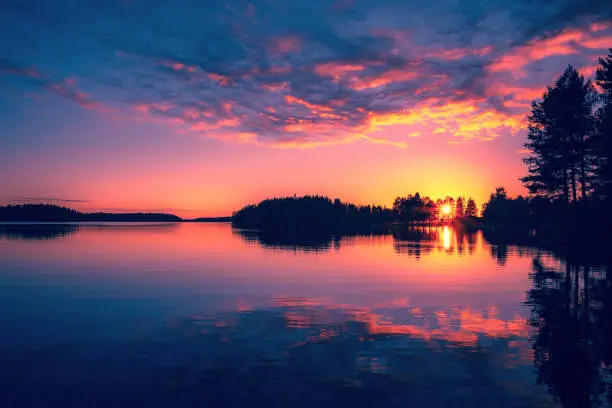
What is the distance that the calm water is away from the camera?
11.8m

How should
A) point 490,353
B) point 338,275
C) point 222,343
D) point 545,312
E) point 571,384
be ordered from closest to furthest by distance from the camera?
point 571,384, point 490,353, point 222,343, point 545,312, point 338,275

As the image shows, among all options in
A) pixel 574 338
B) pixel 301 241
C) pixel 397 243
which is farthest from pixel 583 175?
pixel 301 241

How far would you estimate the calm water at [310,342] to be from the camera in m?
11.8

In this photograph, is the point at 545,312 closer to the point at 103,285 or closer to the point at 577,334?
the point at 577,334

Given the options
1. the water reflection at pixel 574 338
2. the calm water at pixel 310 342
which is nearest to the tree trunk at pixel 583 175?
the calm water at pixel 310 342

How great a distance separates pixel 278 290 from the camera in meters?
29.5

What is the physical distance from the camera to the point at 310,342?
16.6m

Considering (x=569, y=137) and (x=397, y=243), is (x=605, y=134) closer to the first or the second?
(x=569, y=137)

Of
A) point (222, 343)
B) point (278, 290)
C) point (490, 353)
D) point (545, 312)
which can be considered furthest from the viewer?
point (278, 290)

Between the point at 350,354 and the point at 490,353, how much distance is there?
199 inches

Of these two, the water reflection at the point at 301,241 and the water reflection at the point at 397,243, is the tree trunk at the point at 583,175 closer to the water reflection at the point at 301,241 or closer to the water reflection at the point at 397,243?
the water reflection at the point at 397,243

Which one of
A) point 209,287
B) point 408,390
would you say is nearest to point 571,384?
point 408,390

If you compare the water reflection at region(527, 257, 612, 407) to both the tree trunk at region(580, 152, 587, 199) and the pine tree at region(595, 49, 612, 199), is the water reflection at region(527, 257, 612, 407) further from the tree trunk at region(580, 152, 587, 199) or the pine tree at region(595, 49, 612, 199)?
the tree trunk at region(580, 152, 587, 199)

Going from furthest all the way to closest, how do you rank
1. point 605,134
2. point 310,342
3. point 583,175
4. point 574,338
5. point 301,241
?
point 301,241
point 583,175
point 605,134
point 310,342
point 574,338
